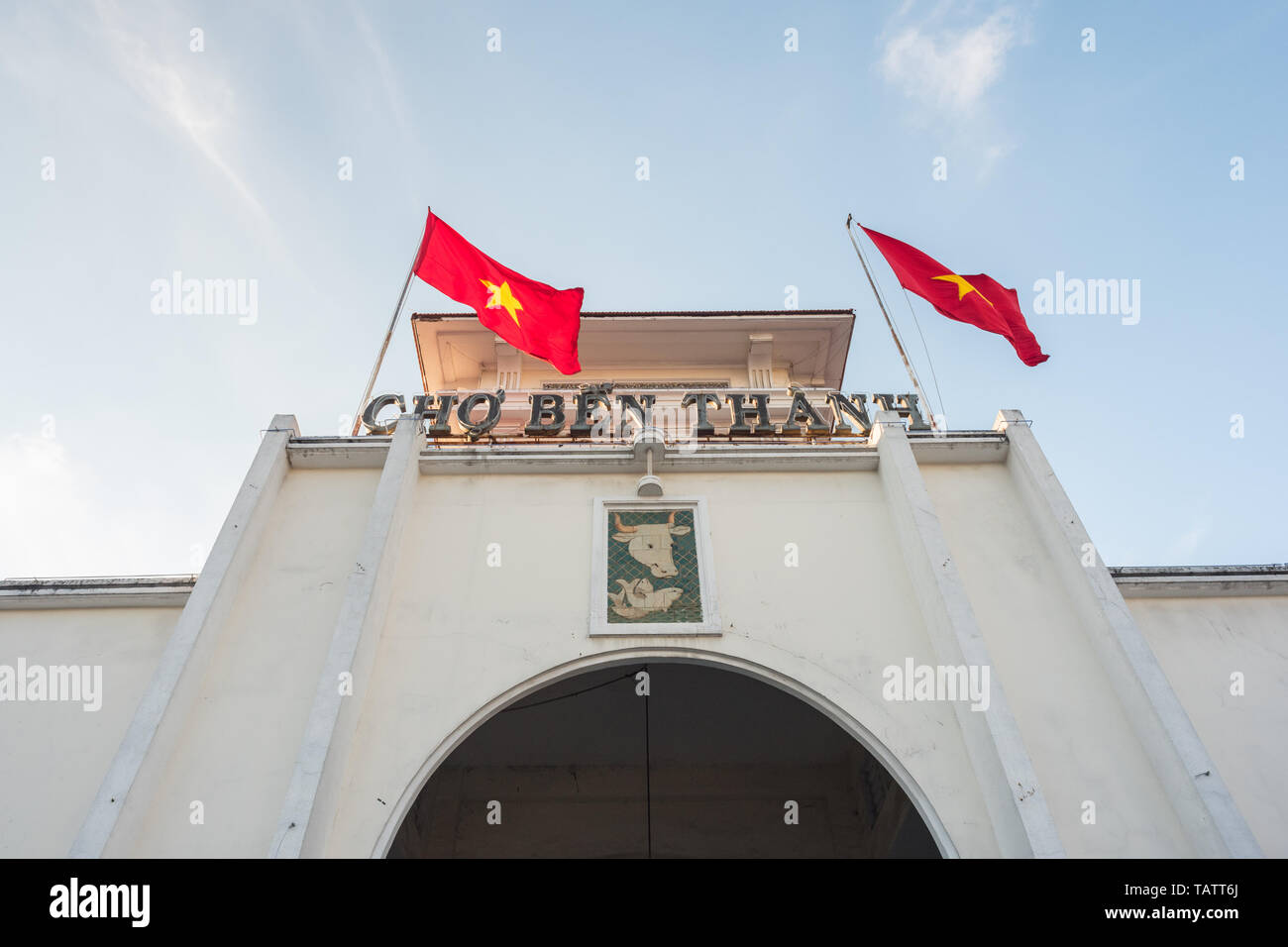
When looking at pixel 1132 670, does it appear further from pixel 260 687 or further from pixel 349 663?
pixel 260 687

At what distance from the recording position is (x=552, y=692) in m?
10.3

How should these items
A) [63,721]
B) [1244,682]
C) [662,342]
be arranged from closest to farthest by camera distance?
[63,721] < [1244,682] < [662,342]

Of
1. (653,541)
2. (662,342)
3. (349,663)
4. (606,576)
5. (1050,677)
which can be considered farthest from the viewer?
(662,342)

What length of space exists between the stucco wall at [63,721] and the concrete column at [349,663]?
1.98m

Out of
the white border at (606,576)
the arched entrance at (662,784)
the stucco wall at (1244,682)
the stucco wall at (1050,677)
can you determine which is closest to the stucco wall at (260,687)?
the white border at (606,576)

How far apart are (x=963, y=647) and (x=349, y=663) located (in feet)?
16.3

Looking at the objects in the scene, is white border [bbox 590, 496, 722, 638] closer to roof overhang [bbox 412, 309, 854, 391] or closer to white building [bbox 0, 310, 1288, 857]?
white building [bbox 0, 310, 1288, 857]

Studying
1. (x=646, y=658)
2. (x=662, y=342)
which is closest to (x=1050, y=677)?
(x=646, y=658)

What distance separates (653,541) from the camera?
8.88m

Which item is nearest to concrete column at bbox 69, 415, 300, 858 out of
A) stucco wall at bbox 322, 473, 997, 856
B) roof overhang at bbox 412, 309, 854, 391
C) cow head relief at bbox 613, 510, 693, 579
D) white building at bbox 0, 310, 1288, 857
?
white building at bbox 0, 310, 1288, 857

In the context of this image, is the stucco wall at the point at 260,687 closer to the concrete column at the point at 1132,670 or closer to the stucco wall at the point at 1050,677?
the stucco wall at the point at 1050,677
